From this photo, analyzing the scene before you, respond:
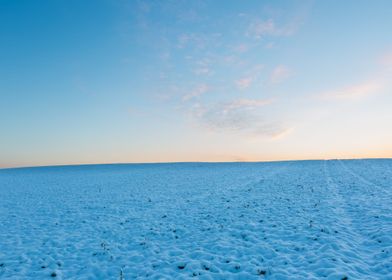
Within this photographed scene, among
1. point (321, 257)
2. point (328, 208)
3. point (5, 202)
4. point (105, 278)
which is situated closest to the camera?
point (105, 278)

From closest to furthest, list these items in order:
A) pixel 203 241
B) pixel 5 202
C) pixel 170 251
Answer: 1. pixel 170 251
2. pixel 203 241
3. pixel 5 202

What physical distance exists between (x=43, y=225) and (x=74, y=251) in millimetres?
5757

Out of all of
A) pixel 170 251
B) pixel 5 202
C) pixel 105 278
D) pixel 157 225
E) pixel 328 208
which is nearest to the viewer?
pixel 105 278

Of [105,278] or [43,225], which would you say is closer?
[105,278]

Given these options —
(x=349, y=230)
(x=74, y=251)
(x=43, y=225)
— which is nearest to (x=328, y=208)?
(x=349, y=230)

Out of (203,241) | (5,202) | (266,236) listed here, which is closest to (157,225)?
(203,241)

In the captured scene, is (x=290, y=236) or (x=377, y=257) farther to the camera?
(x=290, y=236)

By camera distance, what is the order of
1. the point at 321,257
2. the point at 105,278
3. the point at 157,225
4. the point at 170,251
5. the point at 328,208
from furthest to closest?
the point at 328,208, the point at 157,225, the point at 170,251, the point at 321,257, the point at 105,278

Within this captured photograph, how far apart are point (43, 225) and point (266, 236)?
12.1 meters

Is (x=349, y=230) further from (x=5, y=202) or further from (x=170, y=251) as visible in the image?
(x=5, y=202)

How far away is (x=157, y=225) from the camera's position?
15.5m

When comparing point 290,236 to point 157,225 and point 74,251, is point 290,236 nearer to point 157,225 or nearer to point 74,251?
point 157,225

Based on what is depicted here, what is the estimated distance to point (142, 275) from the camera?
938cm

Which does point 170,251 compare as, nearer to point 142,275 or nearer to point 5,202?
point 142,275
